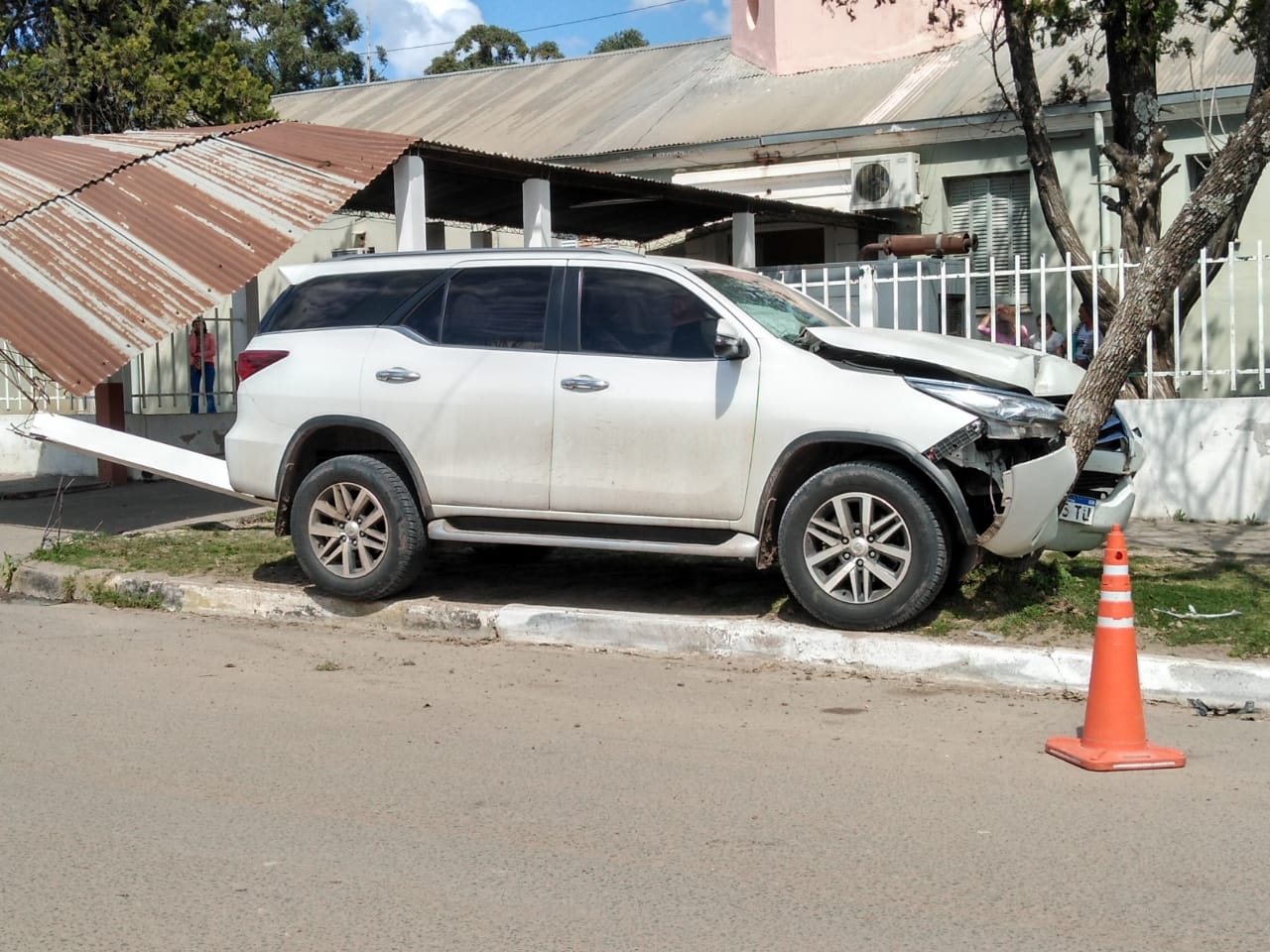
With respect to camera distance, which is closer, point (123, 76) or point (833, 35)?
point (123, 76)

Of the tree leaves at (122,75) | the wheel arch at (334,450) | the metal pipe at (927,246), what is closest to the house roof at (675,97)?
the metal pipe at (927,246)

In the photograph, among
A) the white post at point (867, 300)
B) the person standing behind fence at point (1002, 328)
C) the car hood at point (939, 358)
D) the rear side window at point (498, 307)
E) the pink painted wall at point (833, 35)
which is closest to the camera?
the car hood at point (939, 358)

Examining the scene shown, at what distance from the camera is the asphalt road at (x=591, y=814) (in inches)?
154

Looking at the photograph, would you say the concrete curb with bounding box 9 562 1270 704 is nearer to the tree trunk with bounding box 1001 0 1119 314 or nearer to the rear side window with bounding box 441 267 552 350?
the rear side window with bounding box 441 267 552 350

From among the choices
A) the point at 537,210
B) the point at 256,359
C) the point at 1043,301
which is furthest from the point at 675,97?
the point at 256,359

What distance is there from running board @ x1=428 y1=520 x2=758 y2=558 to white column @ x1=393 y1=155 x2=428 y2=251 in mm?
4546

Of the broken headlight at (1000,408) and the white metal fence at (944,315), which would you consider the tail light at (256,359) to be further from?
the broken headlight at (1000,408)

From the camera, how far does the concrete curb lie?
6.36 meters

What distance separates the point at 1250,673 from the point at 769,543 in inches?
91.8

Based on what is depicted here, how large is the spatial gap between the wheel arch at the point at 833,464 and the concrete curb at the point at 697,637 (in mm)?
488

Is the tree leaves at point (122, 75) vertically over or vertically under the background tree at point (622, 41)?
under

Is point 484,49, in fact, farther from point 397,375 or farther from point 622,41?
point 397,375

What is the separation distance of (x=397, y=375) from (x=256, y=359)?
1.02 m

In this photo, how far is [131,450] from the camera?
965cm
